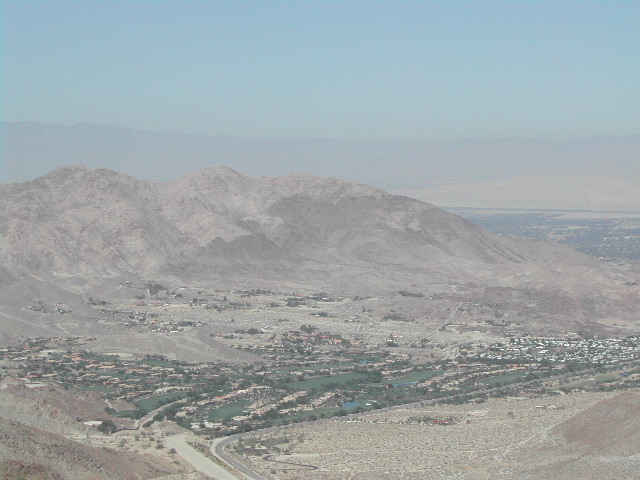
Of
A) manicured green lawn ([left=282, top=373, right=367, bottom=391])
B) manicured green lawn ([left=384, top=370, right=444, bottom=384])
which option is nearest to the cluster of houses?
manicured green lawn ([left=384, top=370, right=444, bottom=384])

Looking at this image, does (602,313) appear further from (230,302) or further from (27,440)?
(27,440)

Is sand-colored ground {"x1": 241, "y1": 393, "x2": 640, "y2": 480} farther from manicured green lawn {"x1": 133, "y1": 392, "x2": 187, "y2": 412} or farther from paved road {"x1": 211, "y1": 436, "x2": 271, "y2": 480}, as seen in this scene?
manicured green lawn {"x1": 133, "y1": 392, "x2": 187, "y2": 412}

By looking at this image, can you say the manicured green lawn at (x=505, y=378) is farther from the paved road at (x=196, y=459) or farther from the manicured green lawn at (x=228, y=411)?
the paved road at (x=196, y=459)

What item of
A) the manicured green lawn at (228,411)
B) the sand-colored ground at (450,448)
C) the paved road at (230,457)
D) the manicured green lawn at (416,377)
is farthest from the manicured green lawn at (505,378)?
the paved road at (230,457)

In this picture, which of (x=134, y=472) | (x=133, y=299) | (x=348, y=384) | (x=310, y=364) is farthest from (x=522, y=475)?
(x=133, y=299)

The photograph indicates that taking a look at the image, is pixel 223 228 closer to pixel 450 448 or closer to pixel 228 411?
pixel 228 411
